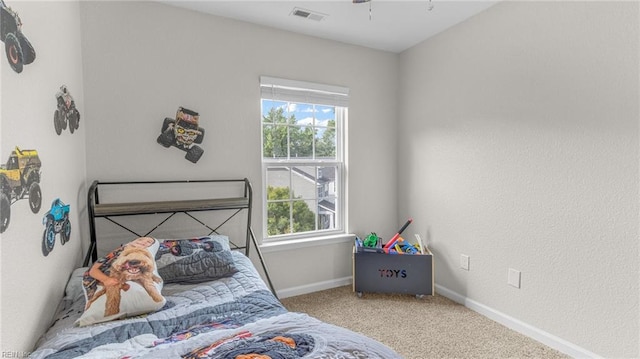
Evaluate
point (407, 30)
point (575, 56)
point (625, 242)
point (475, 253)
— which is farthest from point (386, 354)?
point (407, 30)

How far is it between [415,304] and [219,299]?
1.67m

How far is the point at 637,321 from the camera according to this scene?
154cm

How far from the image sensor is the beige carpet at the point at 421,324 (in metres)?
1.85

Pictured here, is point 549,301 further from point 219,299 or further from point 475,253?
point 219,299

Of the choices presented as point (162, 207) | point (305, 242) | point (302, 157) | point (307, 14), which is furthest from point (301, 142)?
point (162, 207)

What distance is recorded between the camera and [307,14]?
227 centimetres

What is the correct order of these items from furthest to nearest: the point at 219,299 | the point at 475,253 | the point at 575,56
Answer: the point at 475,253
the point at 575,56
the point at 219,299

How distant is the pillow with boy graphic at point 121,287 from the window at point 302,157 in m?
1.16

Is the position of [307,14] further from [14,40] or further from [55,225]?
[55,225]

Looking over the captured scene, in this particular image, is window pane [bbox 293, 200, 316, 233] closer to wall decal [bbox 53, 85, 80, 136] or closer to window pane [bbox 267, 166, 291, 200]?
window pane [bbox 267, 166, 291, 200]

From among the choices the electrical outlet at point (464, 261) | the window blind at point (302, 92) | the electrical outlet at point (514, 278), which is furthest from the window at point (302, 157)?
the electrical outlet at point (514, 278)

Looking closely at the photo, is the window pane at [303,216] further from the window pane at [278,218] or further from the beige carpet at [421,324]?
the beige carpet at [421,324]

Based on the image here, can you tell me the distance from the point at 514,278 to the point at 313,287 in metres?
1.60

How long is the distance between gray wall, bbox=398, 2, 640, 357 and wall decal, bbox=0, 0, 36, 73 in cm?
265
